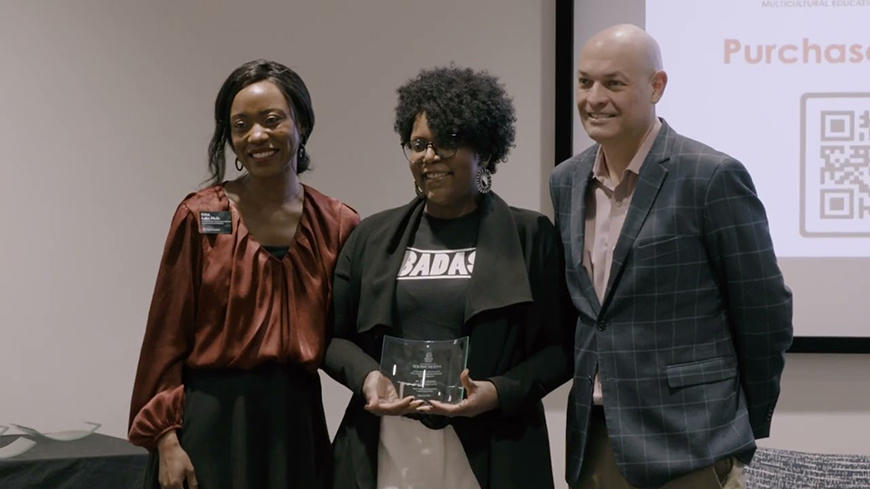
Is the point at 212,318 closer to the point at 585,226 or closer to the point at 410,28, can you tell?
the point at 585,226

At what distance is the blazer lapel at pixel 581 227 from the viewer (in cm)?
223

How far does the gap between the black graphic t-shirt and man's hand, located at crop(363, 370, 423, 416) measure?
0.12 metres

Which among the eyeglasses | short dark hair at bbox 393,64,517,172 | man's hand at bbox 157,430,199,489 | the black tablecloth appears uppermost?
short dark hair at bbox 393,64,517,172

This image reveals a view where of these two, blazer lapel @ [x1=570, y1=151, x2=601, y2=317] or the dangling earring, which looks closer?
blazer lapel @ [x1=570, y1=151, x2=601, y2=317]

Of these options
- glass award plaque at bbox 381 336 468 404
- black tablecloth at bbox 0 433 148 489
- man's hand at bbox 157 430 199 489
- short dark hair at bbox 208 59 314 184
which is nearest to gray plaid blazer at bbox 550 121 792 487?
glass award plaque at bbox 381 336 468 404

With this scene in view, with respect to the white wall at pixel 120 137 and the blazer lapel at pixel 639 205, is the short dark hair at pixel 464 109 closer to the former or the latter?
the blazer lapel at pixel 639 205

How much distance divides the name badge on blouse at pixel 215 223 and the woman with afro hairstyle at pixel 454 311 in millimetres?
273

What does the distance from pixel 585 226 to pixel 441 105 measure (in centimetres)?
42

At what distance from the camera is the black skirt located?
92.3 inches

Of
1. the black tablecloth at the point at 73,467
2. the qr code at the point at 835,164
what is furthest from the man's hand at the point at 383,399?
the qr code at the point at 835,164

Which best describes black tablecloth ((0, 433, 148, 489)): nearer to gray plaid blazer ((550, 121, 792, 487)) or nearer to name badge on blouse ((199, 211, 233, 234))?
name badge on blouse ((199, 211, 233, 234))

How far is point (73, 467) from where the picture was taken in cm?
304

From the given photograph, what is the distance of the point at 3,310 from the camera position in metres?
3.83

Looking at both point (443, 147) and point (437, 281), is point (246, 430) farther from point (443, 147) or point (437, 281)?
point (443, 147)
